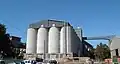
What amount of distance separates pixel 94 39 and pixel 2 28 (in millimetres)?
86820

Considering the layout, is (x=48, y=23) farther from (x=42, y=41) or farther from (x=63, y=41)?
(x=63, y=41)

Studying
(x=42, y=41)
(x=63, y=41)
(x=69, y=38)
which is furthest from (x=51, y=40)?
(x=69, y=38)

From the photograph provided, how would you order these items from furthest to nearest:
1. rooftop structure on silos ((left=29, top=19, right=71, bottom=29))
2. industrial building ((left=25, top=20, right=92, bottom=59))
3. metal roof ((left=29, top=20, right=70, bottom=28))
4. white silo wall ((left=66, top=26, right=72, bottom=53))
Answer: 1. metal roof ((left=29, top=20, right=70, bottom=28))
2. rooftop structure on silos ((left=29, top=19, right=71, bottom=29))
3. industrial building ((left=25, top=20, right=92, bottom=59))
4. white silo wall ((left=66, top=26, right=72, bottom=53))

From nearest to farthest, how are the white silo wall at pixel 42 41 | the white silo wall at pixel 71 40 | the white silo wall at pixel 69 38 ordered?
1. the white silo wall at pixel 69 38
2. the white silo wall at pixel 71 40
3. the white silo wall at pixel 42 41

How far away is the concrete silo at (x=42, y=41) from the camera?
141 m

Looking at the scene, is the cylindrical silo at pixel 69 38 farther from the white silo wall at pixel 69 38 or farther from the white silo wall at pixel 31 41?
the white silo wall at pixel 31 41

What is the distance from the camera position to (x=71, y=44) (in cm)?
13875

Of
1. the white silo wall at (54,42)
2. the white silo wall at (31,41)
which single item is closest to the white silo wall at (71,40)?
the white silo wall at (54,42)

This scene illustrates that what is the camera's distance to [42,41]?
464 ft

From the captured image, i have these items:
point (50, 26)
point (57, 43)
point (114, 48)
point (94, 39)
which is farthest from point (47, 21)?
point (114, 48)

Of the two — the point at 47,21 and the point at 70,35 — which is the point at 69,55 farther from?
the point at 47,21

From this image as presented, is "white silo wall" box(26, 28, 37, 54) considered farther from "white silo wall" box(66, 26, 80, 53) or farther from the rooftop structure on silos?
"white silo wall" box(66, 26, 80, 53)

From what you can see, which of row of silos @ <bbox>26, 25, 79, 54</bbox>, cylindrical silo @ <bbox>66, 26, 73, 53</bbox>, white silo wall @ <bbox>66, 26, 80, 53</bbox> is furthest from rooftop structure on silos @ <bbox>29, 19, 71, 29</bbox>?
white silo wall @ <bbox>66, 26, 80, 53</bbox>

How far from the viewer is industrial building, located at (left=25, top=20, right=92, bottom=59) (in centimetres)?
13825
